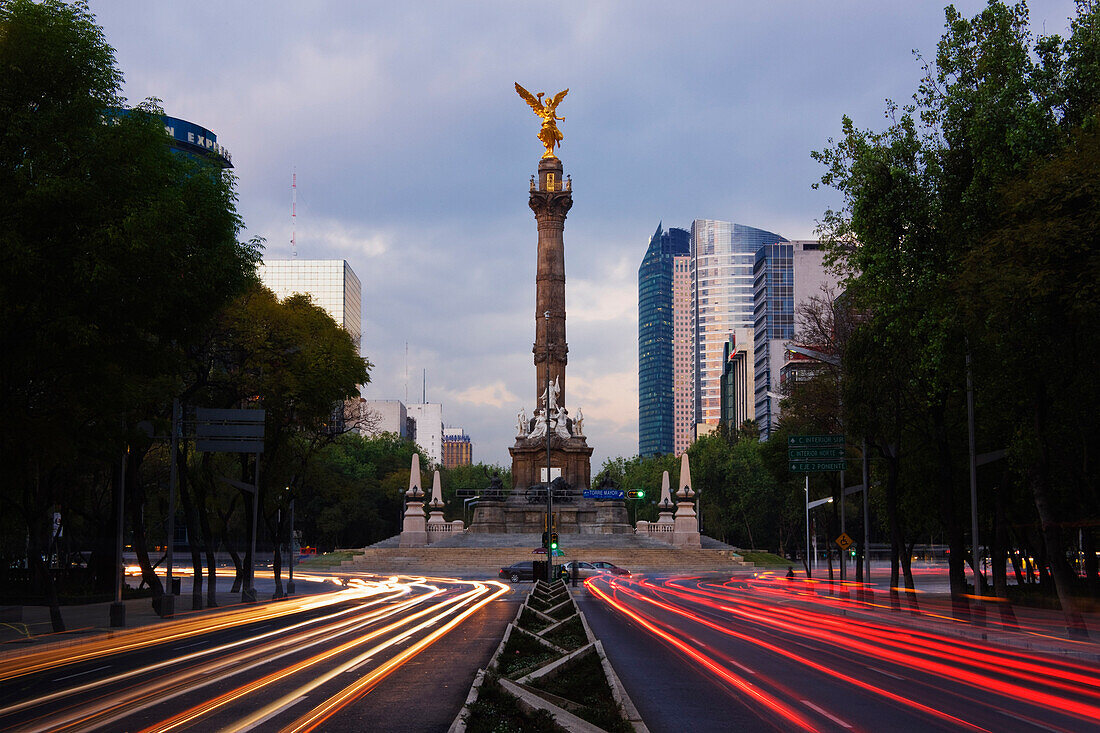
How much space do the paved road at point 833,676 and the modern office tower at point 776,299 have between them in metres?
127

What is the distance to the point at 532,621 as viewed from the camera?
2575 cm

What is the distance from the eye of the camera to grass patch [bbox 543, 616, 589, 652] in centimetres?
1925

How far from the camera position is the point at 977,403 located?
3434cm

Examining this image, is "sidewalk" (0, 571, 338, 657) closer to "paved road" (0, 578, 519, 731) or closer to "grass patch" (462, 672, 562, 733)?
"paved road" (0, 578, 519, 731)

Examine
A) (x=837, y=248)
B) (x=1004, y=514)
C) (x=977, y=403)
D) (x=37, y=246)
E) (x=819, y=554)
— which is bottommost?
(x=819, y=554)

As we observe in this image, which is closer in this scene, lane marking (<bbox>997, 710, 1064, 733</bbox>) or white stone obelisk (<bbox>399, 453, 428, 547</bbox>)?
lane marking (<bbox>997, 710, 1064, 733</bbox>)

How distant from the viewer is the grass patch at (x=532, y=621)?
23944mm

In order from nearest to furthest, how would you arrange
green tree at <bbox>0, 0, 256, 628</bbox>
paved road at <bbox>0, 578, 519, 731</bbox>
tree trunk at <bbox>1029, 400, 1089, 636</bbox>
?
paved road at <bbox>0, 578, 519, 731</bbox> < green tree at <bbox>0, 0, 256, 628</bbox> < tree trunk at <bbox>1029, 400, 1089, 636</bbox>

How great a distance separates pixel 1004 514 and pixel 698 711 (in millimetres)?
27573

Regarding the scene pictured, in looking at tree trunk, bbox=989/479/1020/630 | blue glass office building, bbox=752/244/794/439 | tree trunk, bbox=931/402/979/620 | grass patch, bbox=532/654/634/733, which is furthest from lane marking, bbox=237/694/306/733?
blue glass office building, bbox=752/244/794/439

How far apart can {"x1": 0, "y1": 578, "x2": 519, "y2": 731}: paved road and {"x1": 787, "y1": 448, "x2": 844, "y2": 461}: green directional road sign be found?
1607 cm

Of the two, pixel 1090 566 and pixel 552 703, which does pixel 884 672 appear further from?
pixel 1090 566

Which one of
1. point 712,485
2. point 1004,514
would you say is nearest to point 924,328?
point 1004,514

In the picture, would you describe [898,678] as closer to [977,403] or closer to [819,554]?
[977,403]
